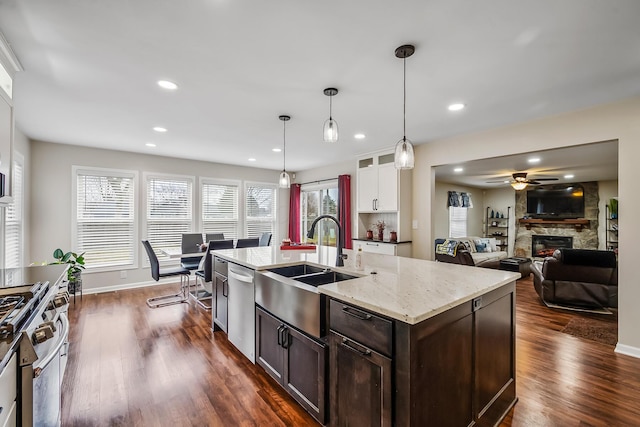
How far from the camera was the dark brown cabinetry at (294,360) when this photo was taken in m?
1.78

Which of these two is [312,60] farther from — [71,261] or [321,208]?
[321,208]

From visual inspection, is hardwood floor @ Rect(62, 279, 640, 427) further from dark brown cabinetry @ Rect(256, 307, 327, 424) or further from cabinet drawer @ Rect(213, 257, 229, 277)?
cabinet drawer @ Rect(213, 257, 229, 277)

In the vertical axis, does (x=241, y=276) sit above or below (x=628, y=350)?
above

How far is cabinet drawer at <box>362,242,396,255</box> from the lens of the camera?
471 cm

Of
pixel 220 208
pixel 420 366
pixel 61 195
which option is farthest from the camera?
pixel 220 208

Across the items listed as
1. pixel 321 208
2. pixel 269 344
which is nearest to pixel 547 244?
pixel 321 208

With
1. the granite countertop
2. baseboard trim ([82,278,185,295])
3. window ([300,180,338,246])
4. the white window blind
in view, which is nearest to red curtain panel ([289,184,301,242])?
window ([300,180,338,246])

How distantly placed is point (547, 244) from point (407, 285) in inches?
356

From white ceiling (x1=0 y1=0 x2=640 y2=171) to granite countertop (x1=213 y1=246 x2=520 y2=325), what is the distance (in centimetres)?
158

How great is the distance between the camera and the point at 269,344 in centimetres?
230

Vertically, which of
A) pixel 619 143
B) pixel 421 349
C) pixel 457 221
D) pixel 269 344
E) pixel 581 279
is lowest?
pixel 269 344

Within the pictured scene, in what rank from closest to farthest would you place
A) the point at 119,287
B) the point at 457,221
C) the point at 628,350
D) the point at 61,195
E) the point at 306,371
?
the point at 306,371 < the point at 628,350 < the point at 61,195 < the point at 119,287 < the point at 457,221

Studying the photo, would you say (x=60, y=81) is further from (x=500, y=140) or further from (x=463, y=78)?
(x=500, y=140)

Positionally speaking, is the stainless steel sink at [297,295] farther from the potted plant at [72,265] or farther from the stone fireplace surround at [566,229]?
the stone fireplace surround at [566,229]
